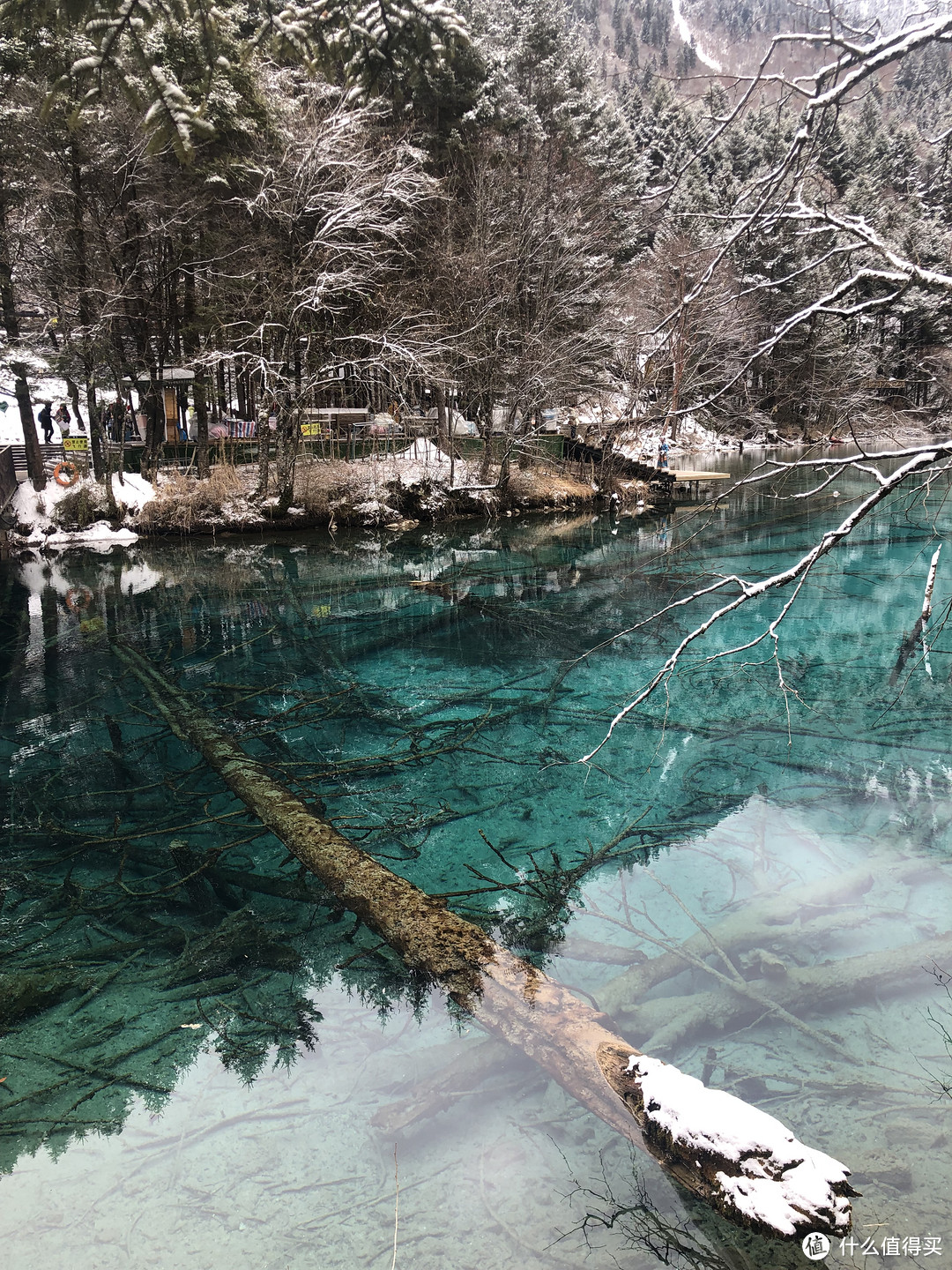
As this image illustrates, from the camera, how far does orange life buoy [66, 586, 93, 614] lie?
582 inches

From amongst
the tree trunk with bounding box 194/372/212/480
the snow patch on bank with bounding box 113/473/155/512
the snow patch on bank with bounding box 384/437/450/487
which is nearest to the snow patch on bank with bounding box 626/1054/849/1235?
the snow patch on bank with bounding box 113/473/155/512

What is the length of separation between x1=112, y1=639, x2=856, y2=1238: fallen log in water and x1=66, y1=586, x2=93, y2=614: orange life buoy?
9.68 metres

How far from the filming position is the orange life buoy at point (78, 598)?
14776 mm

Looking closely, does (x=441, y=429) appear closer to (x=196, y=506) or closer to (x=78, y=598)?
(x=196, y=506)

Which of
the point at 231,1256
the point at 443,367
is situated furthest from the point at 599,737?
the point at 443,367

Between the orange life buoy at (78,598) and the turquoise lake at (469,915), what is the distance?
11.1 ft

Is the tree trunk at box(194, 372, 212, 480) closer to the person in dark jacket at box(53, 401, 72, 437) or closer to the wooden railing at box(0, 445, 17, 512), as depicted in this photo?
the wooden railing at box(0, 445, 17, 512)

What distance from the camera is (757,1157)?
10.3ft

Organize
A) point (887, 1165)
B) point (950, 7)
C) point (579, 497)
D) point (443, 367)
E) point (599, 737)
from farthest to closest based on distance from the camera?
point (579, 497), point (443, 367), point (599, 737), point (887, 1165), point (950, 7)

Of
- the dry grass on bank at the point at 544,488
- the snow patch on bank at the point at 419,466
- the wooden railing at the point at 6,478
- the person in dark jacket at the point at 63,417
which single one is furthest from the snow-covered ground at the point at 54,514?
the dry grass on bank at the point at 544,488

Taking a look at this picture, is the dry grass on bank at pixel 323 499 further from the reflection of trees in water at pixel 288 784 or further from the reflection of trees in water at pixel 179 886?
the reflection of trees in water at pixel 179 886

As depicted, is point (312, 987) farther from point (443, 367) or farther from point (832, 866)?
point (443, 367)

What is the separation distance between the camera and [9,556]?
1994cm

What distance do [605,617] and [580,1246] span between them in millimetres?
10406
